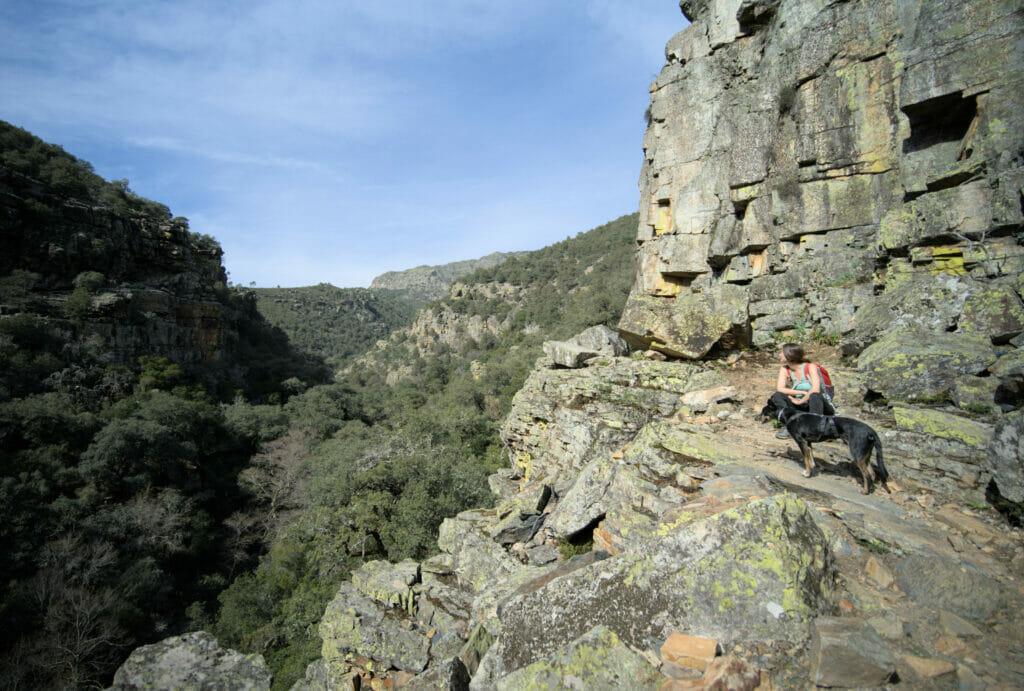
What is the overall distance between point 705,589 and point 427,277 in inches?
6330

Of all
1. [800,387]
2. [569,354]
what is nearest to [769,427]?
[800,387]

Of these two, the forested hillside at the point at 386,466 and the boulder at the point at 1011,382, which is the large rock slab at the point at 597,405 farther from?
the forested hillside at the point at 386,466

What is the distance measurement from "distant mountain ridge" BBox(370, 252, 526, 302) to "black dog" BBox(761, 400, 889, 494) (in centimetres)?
13320

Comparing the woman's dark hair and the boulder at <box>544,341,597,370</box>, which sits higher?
the woman's dark hair

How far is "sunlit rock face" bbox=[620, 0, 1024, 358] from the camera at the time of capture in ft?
20.9

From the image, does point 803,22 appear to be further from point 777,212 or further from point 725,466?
point 725,466

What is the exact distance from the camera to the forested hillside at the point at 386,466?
11711 millimetres

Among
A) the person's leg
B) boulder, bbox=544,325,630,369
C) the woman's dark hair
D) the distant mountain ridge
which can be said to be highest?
the distant mountain ridge

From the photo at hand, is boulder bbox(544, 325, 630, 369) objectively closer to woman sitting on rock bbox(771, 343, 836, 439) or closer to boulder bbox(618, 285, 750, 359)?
boulder bbox(618, 285, 750, 359)

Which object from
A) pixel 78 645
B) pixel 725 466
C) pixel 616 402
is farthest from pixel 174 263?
pixel 725 466

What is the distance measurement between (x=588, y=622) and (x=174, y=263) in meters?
45.7

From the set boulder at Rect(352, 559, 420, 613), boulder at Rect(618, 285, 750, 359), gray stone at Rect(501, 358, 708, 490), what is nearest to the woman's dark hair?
gray stone at Rect(501, 358, 708, 490)

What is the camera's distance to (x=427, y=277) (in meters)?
158

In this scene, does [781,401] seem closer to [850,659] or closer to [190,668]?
[850,659]
